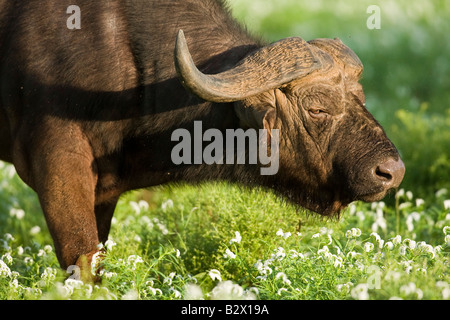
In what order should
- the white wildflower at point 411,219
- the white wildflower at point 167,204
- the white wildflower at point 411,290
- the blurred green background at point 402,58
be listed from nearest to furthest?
the white wildflower at point 411,290 < the white wildflower at point 411,219 < the white wildflower at point 167,204 < the blurred green background at point 402,58

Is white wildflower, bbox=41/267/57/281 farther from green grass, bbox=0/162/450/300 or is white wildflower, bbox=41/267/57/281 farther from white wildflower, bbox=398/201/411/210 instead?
white wildflower, bbox=398/201/411/210

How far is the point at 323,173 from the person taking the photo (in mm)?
5645

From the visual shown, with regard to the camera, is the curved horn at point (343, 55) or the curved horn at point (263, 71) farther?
the curved horn at point (343, 55)

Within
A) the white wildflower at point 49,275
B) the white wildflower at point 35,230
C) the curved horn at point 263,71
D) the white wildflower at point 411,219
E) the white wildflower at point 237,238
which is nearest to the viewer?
the curved horn at point 263,71

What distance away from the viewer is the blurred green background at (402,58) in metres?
9.12

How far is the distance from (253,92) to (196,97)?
559 mm

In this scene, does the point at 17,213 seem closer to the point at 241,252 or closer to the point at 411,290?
the point at 241,252

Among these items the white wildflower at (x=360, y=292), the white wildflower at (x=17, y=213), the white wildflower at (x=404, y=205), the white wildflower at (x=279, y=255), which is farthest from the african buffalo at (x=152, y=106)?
the white wildflower at (x=17, y=213)

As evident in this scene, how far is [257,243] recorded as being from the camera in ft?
21.0

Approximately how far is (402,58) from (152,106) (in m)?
9.04

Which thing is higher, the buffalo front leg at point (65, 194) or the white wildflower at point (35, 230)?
the buffalo front leg at point (65, 194)

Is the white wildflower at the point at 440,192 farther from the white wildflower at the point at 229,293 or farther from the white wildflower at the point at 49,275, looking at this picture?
the white wildflower at the point at 49,275

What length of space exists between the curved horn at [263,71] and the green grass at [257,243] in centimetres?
101

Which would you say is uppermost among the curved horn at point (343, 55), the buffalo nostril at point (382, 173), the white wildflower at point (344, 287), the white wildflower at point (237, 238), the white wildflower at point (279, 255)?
the curved horn at point (343, 55)
